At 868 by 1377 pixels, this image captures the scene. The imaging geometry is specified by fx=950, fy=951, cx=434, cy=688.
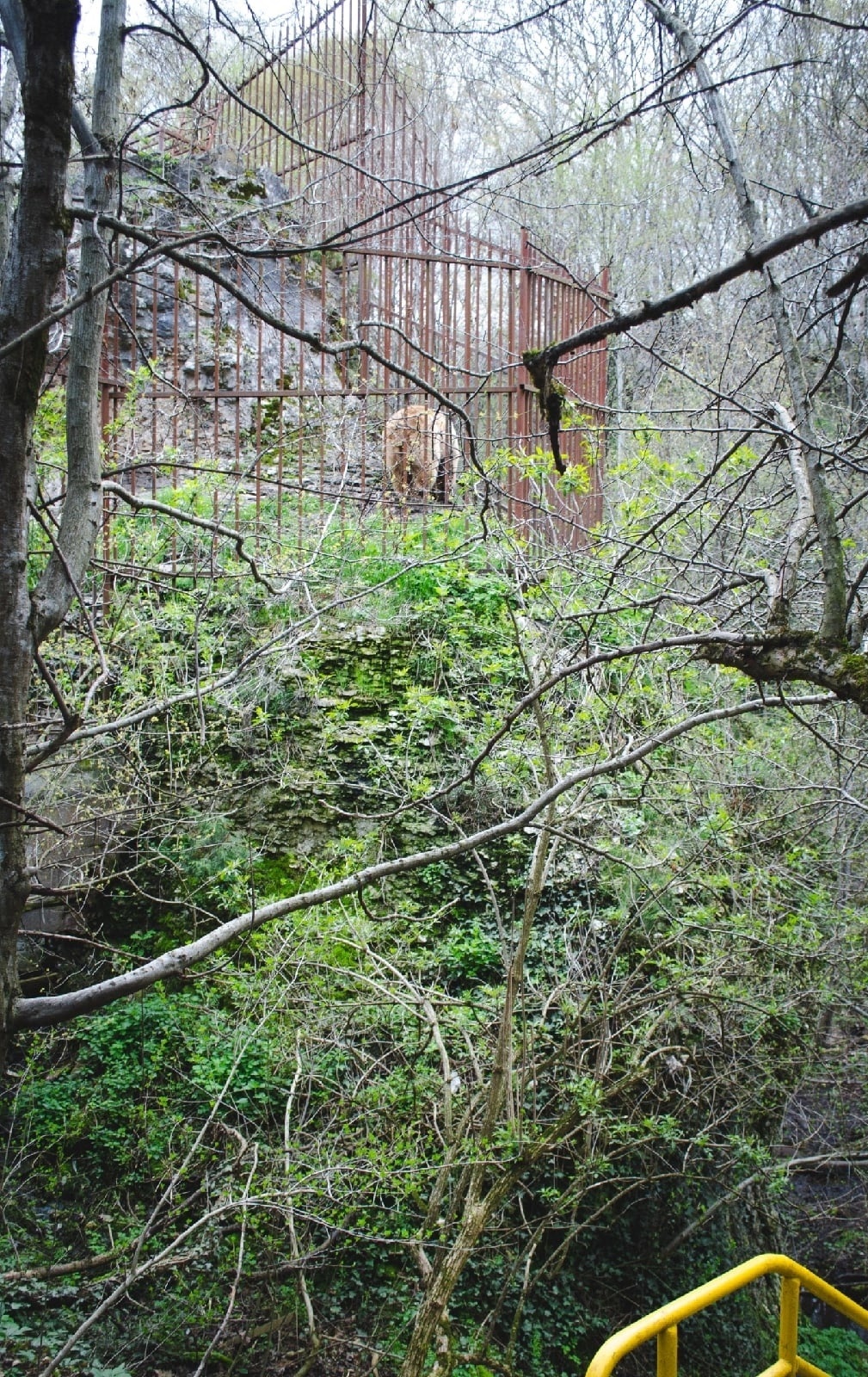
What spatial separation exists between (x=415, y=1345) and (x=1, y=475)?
3.37 m

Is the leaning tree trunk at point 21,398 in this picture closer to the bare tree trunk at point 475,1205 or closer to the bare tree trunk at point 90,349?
the bare tree trunk at point 90,349

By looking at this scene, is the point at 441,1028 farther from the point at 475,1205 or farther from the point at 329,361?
the point at 329,361

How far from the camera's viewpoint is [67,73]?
6.97ft

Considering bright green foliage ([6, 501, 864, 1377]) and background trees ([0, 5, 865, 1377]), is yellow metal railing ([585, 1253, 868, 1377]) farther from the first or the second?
bright green foliage ([6, 501, 864, 1377])

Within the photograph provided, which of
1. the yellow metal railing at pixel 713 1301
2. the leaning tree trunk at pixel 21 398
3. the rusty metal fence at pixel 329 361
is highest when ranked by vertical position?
the rusty metal fence at pixel 329 361

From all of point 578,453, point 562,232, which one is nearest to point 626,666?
point 578,453

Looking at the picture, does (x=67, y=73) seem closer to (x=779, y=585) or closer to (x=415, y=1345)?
(x=779, y=585)

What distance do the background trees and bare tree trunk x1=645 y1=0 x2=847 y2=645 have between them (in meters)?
0.02

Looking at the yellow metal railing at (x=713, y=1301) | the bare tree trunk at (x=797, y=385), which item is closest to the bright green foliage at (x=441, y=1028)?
the bare tree trunk at (x=797, y=385)

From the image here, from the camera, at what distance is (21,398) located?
2.23 meters

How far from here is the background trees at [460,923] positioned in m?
3.20

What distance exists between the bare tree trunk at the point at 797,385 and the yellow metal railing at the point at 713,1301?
4.46 ft

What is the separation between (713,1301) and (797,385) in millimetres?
2224

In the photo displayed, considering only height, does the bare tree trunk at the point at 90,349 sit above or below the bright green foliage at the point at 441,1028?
above
